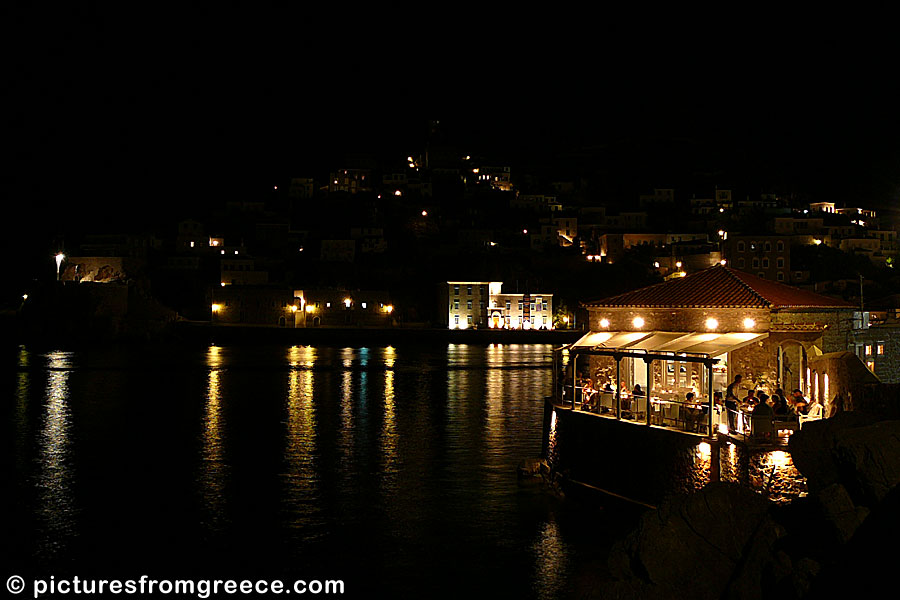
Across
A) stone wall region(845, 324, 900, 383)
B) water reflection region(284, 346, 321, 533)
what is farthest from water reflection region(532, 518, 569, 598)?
stone wall region(845, 324, 900, 383)

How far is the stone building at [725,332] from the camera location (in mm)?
16844

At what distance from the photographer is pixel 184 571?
13.9m

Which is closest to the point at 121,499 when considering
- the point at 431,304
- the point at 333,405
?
the point at 333,405

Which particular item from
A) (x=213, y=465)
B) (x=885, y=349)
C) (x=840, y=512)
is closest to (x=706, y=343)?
(x=840, y=512)

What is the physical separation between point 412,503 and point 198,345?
211 feet

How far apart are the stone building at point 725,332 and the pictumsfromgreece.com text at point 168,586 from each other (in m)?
6.97

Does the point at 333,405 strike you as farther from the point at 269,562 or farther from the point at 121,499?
the point at 269,562

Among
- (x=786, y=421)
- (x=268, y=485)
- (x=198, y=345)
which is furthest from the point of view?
(x=198, y=345)

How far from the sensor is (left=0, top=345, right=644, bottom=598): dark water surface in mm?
14023

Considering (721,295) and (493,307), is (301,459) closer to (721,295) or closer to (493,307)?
(721,295)

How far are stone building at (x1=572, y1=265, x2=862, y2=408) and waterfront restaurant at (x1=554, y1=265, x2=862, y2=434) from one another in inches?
0.8

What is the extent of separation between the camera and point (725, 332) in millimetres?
17453

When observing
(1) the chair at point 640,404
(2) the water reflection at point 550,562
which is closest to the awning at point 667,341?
(1) the chair at point 640,404

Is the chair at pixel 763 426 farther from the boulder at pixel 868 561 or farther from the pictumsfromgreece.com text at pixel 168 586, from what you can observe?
the pictumsfromgreece.com text at pixel 168 586
